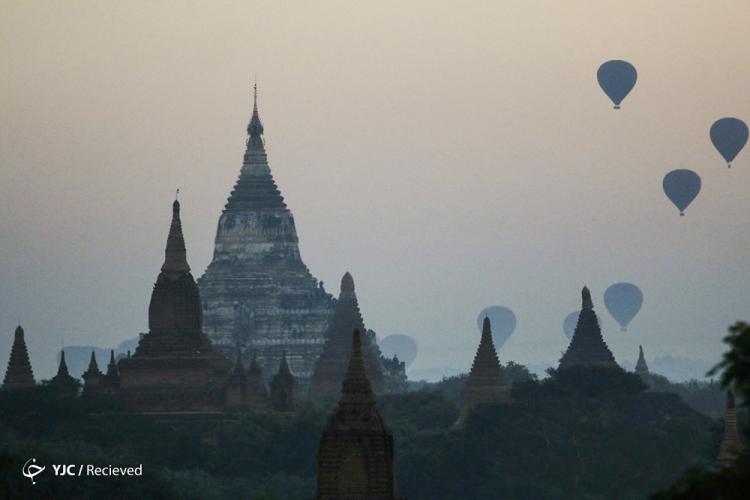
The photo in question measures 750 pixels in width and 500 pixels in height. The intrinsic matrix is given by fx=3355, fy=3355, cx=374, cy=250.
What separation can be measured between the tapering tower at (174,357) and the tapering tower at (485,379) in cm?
1094

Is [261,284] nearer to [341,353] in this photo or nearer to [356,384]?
[341,353]

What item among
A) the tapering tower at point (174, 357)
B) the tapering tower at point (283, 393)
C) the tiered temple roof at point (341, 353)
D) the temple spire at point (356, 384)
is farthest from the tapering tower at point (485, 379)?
the temple spire at point (356, 384)

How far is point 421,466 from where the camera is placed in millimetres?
113375

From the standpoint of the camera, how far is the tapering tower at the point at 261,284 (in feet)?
589

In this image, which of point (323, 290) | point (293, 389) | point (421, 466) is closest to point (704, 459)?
point (421, 466)

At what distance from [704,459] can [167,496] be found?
23.9 m

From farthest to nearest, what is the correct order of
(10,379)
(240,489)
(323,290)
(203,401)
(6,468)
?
1. (323,290)
2. (10,379)
3. (203,401)
4. (240,489)
5. (6,468)

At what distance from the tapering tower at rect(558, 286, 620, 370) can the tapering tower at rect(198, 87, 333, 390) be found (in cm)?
1975

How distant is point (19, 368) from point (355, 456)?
73717mm

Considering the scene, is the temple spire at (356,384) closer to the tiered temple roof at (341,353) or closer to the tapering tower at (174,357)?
the tapering tower at (174,357)

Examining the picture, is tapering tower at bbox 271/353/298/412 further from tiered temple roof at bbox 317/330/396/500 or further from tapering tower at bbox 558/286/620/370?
tiered temple roof at bbox 317/330/396/500

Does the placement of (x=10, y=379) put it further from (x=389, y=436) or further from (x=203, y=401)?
(x=389, y=436)

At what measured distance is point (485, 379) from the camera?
5586 inches

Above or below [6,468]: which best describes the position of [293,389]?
above
